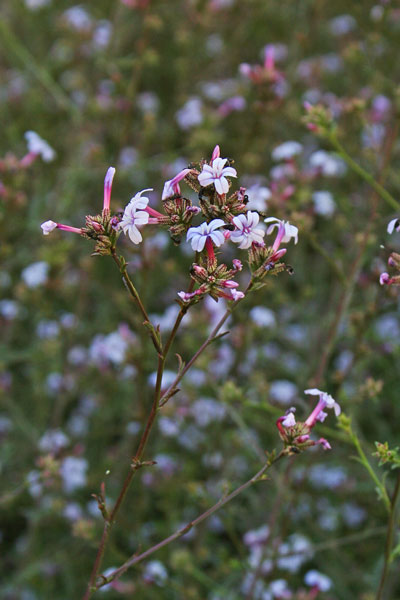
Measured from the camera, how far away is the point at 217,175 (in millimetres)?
1381

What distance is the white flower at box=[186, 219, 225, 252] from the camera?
4.42 feet

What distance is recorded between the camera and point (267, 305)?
371 centimetres

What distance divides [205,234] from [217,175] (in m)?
0.13

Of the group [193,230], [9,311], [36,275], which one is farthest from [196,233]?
[9,311]

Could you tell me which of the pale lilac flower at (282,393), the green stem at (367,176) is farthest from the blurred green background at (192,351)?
the green stem at (367,176)

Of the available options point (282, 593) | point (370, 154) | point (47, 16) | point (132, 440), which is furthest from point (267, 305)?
point (47, 16)

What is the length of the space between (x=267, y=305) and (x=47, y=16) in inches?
129

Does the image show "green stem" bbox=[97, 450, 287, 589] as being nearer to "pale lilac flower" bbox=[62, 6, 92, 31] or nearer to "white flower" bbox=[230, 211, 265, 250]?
"white flower" bbox=[230, 211, 265, 250]

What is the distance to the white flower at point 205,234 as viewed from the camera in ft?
4.42

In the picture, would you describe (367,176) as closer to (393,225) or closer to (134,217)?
Result: (393,225)

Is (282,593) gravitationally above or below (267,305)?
below

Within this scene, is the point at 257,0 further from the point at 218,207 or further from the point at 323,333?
the point at 218,207

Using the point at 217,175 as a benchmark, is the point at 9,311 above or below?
above

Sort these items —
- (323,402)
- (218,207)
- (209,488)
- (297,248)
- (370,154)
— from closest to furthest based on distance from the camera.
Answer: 1. (218,207)
2. (323,402)
3. (370,154)
4. (209,488)
5. (297,248)
